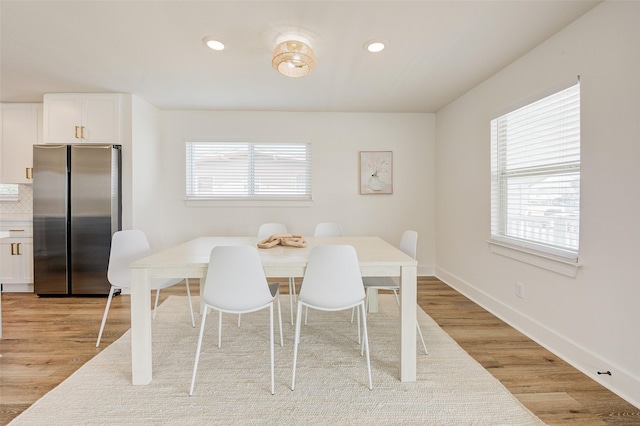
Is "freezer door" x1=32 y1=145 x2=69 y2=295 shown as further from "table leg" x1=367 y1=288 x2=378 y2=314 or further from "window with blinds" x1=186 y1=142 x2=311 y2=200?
"table leg" x1=367 y1=288 x2=378 y2=314

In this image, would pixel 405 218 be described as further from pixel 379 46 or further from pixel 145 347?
pixel 145 347

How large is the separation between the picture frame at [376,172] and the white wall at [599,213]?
171 centimetres

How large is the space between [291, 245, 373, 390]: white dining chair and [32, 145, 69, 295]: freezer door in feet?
10.9

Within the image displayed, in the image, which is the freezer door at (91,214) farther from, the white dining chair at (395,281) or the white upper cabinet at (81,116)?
the white dining chair at (395,281)

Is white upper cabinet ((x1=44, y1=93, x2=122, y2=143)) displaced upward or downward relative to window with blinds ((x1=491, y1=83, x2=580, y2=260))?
upward

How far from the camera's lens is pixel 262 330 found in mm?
2523

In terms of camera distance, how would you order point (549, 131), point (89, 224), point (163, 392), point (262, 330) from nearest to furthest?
point (163, 392), point (549, 131), point (262, 330), point (89, 224)

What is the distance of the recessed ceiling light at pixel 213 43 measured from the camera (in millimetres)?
2240

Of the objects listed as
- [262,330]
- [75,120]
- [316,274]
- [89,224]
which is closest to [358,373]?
[316,274]

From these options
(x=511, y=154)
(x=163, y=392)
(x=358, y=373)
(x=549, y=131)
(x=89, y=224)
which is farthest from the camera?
(x=89, y=224)

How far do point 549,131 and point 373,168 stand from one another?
220 cm

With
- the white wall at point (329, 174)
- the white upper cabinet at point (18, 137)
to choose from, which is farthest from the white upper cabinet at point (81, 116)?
the white wall at point (329, 174)

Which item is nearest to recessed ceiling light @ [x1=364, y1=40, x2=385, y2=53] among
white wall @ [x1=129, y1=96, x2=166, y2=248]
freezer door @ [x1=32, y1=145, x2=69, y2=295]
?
white wall @ [x1=129, y1=96, x2=166, y2=248]

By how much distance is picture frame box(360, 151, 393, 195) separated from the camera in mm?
4219
